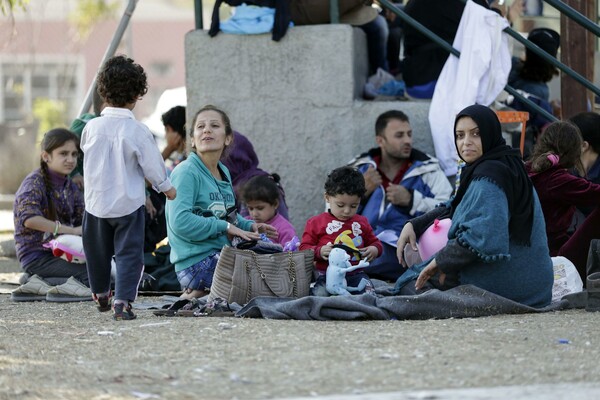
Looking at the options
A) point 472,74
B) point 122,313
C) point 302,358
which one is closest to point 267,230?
point 122,313

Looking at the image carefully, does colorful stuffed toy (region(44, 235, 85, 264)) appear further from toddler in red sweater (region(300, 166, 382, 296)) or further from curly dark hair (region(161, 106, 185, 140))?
curly dark hair (region(161, 106, 185, 140))

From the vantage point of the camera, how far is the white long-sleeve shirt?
617 centimetres

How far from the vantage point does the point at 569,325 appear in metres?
5.77

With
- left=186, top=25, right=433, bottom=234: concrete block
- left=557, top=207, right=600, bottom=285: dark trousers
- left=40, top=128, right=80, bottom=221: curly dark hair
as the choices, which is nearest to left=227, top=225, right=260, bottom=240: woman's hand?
left=40, top=128, right=80, bottom=221: curly dark hair

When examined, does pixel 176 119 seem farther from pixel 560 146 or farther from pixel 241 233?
pixel 560 146

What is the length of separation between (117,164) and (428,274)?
1.72m

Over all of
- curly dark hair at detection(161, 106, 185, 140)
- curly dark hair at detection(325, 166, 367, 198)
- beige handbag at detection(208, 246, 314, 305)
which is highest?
curly dark hair at detection(161, 106, 185, 140)

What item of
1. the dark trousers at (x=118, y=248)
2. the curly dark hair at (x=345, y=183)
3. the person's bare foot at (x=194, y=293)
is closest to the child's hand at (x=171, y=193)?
→ the dark trousers at (x=118, y=248)

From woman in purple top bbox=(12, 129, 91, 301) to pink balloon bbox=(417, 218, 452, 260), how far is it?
2.26m

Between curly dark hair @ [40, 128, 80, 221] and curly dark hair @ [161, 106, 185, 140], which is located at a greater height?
curly dark hair @ [161, 106, 185, 140]

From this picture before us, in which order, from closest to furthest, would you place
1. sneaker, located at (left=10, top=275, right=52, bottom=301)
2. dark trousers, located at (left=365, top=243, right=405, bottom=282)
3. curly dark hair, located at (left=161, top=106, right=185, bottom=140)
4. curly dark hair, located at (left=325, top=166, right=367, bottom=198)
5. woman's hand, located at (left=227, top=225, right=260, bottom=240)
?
woman's hand, located at (left=227, top=225, right=260, bottom=240) < curly dark hair, located at (left=325, top=166, right=367, bottom=198) < sneaker, located at (left=10, top=275, right=52, bottom=301) < dark trousers, located at (left=365, top=243, right=405, bottom=282) < curly dark hair, located at (left=161, top=106, right=185, bottom=140)

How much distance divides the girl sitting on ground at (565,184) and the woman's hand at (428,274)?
1106 millimetres

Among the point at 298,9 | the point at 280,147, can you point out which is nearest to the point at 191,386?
the point at 280,147

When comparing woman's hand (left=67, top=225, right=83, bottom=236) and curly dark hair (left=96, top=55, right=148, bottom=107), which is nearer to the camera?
curly dark hair (left=96, top=55, right=148, bottom=107)
